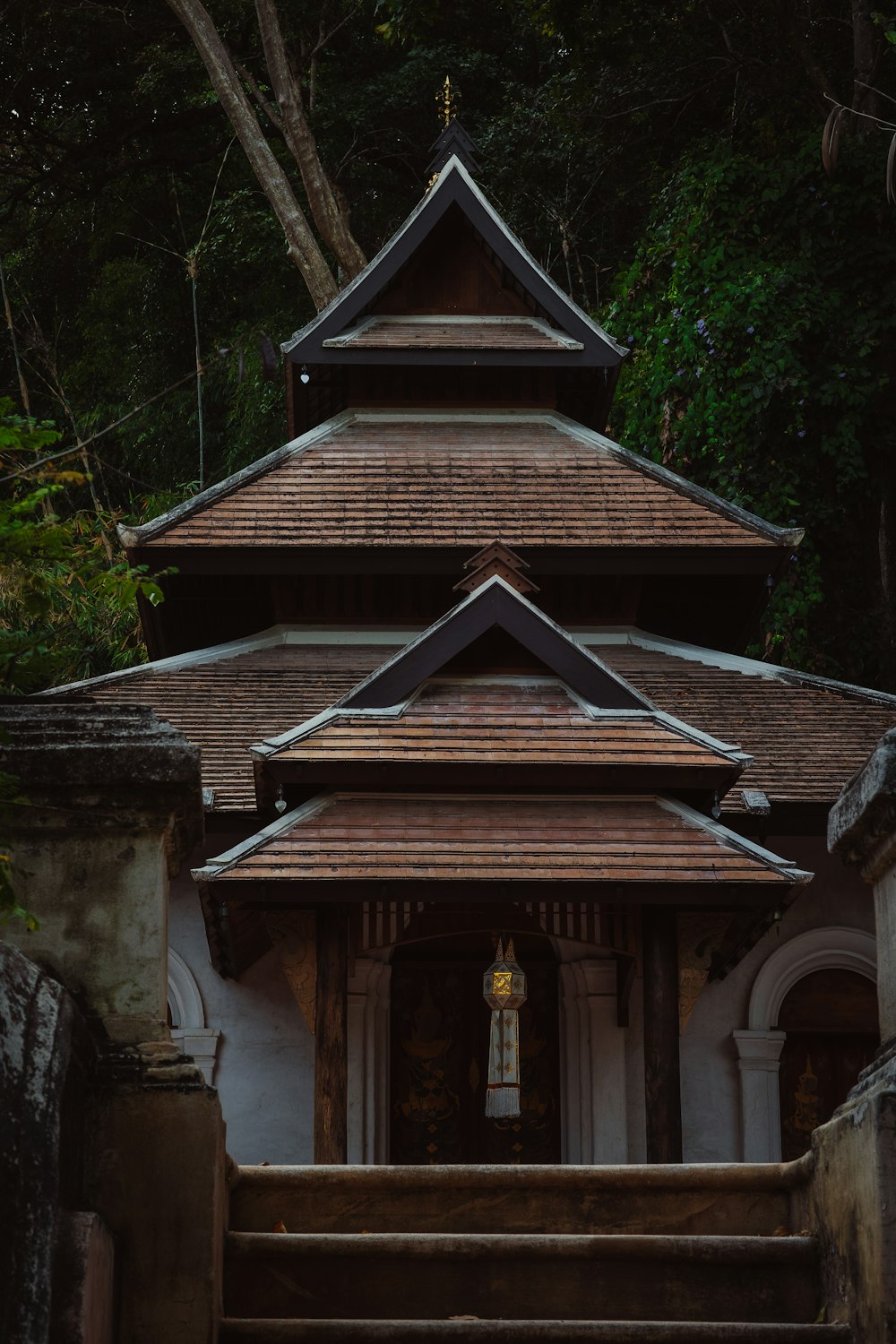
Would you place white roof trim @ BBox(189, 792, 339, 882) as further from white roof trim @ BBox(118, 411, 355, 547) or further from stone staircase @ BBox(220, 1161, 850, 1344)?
stone staircase @ BBox(220, 1161, 850, 1344)

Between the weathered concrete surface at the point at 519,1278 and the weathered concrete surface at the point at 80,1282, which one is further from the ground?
the weathered concrete surface at the point at 80,1282

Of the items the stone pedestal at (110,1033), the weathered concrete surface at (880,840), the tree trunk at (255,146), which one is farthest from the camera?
the tree trunk at (255,146)

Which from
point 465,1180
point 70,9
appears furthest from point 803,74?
point 465,1180

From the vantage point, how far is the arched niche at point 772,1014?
1080 centimetres

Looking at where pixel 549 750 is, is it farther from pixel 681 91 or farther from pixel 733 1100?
pixel 681 91

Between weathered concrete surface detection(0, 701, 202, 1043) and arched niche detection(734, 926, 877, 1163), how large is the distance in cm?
731

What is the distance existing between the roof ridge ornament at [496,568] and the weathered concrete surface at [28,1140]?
6.14 metres

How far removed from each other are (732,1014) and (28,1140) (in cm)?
802

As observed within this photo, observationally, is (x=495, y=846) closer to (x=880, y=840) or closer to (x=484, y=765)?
(x=484, y=765)

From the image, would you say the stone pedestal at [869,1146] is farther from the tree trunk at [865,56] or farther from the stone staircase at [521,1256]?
the tree trunk at [865,56]

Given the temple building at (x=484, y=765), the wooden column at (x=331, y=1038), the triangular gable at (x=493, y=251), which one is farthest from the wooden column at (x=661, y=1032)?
the triangular gable at (x=493, y=251)

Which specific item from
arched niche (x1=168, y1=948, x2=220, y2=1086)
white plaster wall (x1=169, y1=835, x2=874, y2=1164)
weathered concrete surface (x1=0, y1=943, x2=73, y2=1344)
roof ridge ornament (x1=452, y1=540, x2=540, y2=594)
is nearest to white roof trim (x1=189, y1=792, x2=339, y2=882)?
roof ridge ornament (x1=452, y1=540, x2=540, y2=594)

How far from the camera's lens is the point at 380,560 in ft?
41.2

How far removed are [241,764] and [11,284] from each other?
18.0m
